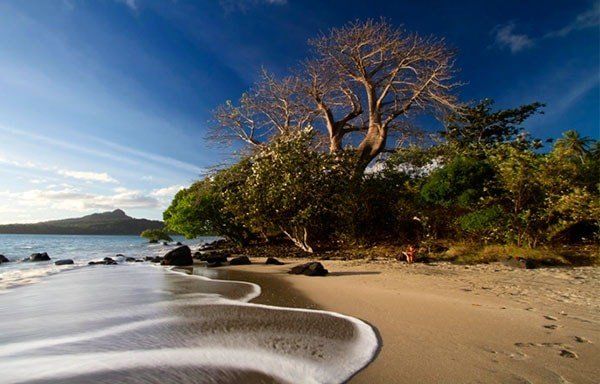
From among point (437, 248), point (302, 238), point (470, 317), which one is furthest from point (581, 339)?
point (302, 238)

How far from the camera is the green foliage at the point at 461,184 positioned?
11.9 metres

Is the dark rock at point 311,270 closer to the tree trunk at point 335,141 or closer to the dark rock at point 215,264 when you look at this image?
the dark rock at point 215,264

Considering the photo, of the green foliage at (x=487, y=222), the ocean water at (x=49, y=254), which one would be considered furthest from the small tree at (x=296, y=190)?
the ocean water at (x=49, y=254)

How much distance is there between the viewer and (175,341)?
3654mm

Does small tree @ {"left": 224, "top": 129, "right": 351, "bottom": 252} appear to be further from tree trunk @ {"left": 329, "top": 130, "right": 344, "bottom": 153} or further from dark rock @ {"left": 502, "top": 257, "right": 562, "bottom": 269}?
dark rock @ {"left": 502, "top": 257, "right": 562, "bottom": 269}

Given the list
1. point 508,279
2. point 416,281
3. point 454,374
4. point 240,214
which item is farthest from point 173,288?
point 240,214

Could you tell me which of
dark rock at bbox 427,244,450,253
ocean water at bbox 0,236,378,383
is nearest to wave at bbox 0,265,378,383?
ocean water at bbox 0,236,378,383

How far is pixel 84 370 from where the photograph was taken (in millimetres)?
2898

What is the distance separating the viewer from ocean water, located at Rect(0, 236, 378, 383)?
9.25 ft

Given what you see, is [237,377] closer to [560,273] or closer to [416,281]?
[416,281]

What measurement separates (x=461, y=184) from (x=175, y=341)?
10.9 meters

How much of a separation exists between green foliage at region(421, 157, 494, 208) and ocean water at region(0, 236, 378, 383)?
8.54m

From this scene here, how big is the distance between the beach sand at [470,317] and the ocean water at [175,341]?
394 millimetres

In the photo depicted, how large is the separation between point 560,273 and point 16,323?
9909 millimetres
